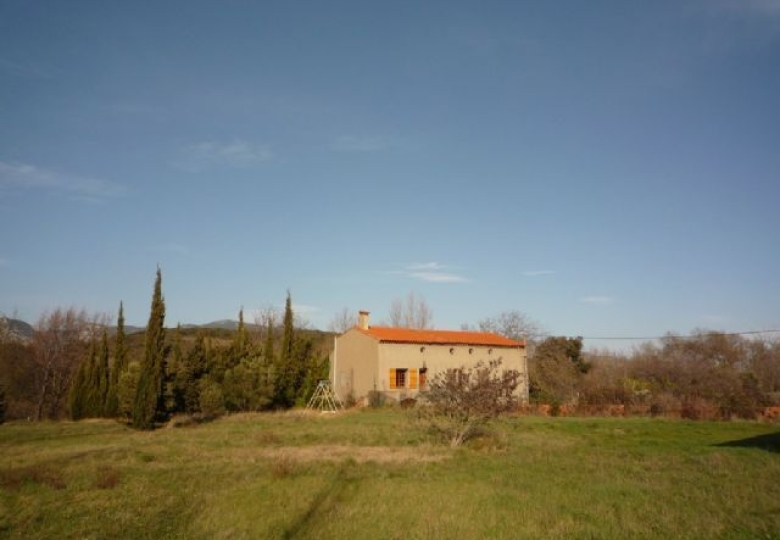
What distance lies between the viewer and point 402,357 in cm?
3091

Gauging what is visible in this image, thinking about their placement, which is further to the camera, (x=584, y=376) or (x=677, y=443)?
(x=584, y=376)

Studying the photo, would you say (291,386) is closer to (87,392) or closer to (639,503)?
(87,392)

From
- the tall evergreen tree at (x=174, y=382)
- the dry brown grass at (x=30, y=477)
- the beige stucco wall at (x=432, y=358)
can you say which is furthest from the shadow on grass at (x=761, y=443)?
the tall evergreen tree at (x=174, y=382)

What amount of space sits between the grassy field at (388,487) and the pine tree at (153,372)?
13.6 ft

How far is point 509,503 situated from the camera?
787cm

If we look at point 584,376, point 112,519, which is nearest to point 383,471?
point 112,519

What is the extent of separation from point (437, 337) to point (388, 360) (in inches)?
169

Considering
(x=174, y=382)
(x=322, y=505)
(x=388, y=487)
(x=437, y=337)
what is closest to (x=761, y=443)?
(x=388, y=487)

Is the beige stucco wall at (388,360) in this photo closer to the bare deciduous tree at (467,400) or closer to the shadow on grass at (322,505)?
the bare deciduous tree at (467,400)

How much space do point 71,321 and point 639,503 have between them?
37.4 m

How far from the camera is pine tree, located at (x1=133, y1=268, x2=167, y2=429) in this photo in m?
20.3

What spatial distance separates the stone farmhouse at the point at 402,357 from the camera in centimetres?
3033

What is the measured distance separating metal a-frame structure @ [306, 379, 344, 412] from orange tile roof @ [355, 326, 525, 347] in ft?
13.6

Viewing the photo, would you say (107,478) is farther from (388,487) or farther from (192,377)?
(192,377)
